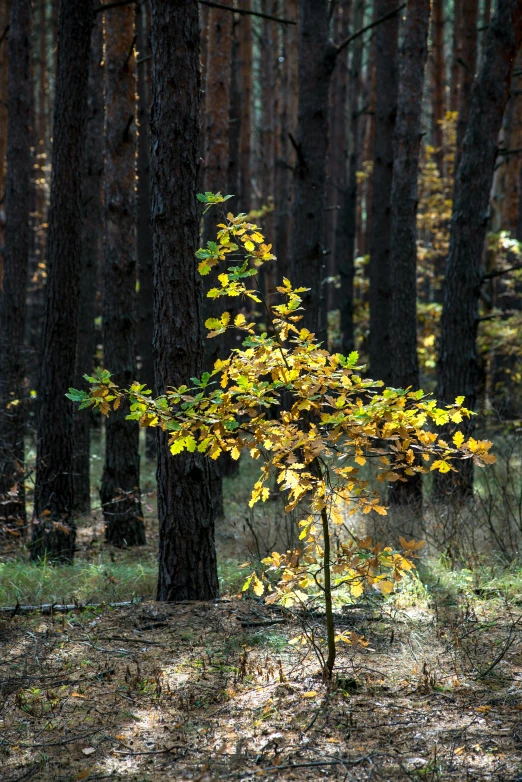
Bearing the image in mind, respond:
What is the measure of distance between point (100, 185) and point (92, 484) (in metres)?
4.59

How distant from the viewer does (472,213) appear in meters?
7.81

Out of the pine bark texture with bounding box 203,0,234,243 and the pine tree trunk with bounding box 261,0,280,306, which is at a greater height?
the pine tree trunk with bounding box 261,0,280,306

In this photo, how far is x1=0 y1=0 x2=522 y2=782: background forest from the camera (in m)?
3.44

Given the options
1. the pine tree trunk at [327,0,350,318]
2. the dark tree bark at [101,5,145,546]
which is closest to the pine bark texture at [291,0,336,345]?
the dark tree bark at [101,5,145,546]

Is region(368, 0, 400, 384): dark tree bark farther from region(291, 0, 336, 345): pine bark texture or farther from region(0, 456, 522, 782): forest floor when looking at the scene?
region(0, 456, 522, 782): forest floor

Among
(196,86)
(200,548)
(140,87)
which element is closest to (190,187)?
(196,86)

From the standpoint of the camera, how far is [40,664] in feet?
13.3

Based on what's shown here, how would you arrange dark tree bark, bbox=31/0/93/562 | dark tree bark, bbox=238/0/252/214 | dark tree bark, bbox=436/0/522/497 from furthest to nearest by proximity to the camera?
1. dark tree bark, bbox=238/0/252/214
2. dark tree bark, bbox=436/0/522/497
3. dark tree bark, bbox=31/0/93/562

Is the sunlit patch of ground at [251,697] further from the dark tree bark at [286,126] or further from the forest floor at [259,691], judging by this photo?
the dark tree bark at [286,126]

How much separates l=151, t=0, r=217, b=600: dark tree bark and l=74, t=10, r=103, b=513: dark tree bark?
4.70 meters

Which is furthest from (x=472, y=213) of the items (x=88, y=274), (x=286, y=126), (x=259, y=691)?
(x=286, y=126)

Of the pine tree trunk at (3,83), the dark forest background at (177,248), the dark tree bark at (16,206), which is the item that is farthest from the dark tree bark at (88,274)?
the pine tree trunk at (3,83)

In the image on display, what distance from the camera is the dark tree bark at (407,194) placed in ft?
27.9

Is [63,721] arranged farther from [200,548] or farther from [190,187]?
[190,187]
